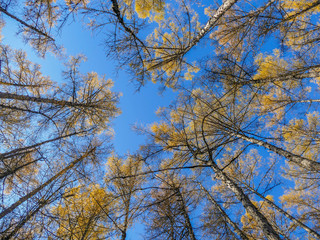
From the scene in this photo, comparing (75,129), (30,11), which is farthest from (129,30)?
(75,129)

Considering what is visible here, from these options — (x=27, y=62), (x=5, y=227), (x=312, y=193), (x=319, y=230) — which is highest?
(x=27, y=62)

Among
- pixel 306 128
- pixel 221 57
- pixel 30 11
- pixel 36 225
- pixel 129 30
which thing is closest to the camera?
pixel 36 225

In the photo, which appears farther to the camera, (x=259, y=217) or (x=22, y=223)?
(x=259, y=217)

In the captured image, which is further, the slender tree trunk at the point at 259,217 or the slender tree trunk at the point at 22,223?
the slender tree trunk at the point at 22,223

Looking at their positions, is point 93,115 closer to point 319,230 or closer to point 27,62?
point 27,62

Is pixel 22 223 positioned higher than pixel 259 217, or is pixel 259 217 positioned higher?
pixel 259 217

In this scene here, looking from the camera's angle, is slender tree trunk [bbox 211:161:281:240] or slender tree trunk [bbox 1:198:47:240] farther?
slender tree trunk [bbox 1:198:47:240]

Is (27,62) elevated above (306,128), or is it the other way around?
(27,62)

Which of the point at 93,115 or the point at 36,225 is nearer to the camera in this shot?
the point at 36,225

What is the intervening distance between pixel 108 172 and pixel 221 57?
23.2 feet

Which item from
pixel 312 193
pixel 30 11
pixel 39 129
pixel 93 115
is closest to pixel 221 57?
pixel 30 11

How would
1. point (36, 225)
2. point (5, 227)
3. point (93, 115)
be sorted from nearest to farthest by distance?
point (5, 227)
point (36, 225)
point (93, 115)

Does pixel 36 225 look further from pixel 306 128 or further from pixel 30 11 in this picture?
pixel 306 128

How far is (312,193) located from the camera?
7.55 meters
